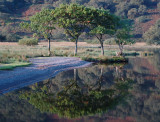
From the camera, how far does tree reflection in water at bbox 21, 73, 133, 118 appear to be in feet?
41.8

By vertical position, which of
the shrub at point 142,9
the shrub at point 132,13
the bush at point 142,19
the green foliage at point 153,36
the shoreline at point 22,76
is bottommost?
the shoreline at point 22,76

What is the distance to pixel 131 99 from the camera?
14.9 m

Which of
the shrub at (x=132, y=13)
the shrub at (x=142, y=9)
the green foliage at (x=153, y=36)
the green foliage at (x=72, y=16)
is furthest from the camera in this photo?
the shrub at (x=142, y=9)

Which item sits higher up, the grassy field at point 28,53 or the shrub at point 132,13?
the shrub at point 132,13

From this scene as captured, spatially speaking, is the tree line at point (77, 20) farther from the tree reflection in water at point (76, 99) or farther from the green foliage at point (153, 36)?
the green foliage at point (153, 36)

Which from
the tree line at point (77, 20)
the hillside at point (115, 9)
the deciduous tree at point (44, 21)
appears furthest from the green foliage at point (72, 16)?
the hillside at point (115, 9)

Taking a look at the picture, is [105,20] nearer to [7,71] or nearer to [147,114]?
[7,71]

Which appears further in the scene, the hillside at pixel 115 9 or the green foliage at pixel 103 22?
the hillside at pixel 115 9

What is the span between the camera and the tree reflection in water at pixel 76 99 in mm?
12742

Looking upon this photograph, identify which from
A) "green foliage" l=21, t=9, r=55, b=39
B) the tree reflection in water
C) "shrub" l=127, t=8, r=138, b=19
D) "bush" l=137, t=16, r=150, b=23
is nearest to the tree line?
"green foliage" l=21, t=9, r=55, b=39

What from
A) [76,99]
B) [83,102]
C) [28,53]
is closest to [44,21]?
[28,53]

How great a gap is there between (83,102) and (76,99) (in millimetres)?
784

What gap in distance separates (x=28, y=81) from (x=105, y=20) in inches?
875

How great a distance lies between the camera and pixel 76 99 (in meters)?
14.9
